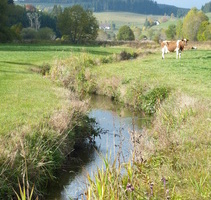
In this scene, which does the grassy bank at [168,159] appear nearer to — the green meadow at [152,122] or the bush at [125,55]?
the green meadow at [152,122]

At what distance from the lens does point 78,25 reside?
86.1m

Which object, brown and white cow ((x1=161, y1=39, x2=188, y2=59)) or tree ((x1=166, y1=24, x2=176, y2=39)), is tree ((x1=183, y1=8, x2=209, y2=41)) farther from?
brown and white cow ((x1=161, y1=39, x2=188, y2=59))

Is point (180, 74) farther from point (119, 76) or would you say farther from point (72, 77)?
point (72, 77)

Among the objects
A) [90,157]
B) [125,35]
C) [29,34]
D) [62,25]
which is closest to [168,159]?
[90,157]

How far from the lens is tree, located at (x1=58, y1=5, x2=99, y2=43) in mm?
85438

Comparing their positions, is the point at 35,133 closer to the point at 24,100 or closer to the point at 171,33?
the point at 24,100

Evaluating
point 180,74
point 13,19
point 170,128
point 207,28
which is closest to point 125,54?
point 180,74

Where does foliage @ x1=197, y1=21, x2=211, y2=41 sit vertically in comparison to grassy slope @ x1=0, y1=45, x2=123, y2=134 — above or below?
below

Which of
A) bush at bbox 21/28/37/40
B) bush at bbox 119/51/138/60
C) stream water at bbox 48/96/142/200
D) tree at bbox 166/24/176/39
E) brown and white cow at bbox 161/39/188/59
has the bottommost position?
tree at bbox 166/24/176/39

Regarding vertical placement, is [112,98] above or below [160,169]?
below

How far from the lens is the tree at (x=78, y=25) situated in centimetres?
8544

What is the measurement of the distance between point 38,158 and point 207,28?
12001 cm

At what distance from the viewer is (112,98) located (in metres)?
A: 24.3

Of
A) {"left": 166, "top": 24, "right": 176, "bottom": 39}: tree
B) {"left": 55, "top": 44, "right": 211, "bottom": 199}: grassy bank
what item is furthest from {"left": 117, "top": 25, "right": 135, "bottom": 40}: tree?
{"left": 55, "top": 44, "right": 211, "bottom": 199}: grassy bank
